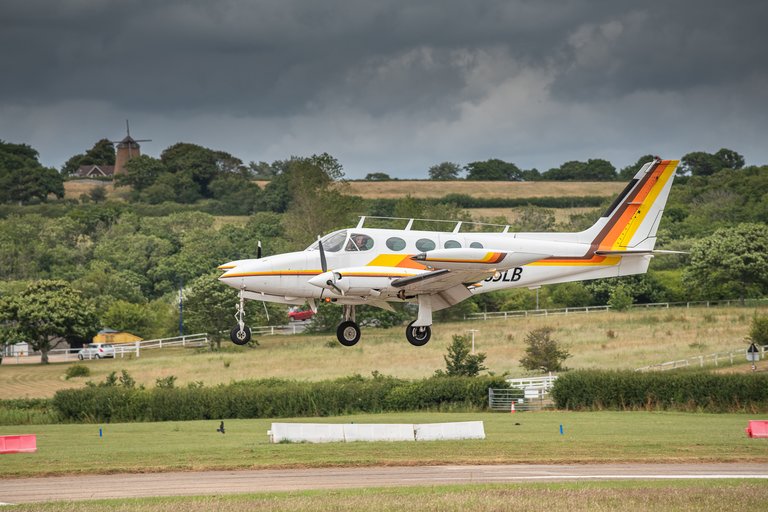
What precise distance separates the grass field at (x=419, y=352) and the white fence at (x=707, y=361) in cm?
259

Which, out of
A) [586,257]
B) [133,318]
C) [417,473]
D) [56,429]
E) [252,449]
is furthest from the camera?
[133,318]

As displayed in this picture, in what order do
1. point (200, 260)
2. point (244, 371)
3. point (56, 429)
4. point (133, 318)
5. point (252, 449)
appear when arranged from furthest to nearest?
point (200, 260) → point (133, 318) → point (244, 371) → point (56, 429) → point (252, 449)

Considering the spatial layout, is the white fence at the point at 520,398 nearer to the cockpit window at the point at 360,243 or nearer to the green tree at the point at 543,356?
the green tree at the point at 543,356

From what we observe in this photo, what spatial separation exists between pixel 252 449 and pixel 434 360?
48.6 m

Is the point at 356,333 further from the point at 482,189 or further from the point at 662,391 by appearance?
the point at 482,189

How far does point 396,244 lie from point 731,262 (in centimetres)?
8142

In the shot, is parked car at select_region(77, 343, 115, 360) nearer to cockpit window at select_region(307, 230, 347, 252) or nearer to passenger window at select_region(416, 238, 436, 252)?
cockpit window at select_region(307, 230, 347, 252)

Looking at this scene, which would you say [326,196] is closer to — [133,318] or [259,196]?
[133,318]

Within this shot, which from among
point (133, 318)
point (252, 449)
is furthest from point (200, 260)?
point (252, 449)

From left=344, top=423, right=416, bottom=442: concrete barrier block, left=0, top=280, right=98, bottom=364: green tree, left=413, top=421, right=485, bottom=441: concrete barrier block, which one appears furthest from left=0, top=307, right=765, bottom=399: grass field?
left=344, top=423, right=416, bottom=442: concrete barrier block

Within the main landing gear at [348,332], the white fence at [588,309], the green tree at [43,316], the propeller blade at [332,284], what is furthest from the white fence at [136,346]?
the propeller blade at [332,284]

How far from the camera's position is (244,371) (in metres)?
87.4

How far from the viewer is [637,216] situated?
3681 cm

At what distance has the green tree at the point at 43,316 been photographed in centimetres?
10131
